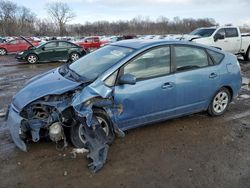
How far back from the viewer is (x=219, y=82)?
516 cm

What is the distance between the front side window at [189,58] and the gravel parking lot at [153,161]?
109cm

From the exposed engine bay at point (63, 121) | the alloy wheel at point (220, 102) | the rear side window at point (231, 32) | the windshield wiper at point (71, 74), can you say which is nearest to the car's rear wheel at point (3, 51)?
the rear side window at point (231, 32)

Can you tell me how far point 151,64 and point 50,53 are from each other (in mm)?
12998

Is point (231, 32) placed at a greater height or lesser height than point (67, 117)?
greater

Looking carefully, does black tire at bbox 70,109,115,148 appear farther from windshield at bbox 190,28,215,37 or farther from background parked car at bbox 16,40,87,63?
background parked car at bbox 16,40,87,63

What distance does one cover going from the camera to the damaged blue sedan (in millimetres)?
3896

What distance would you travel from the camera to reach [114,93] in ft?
13.3

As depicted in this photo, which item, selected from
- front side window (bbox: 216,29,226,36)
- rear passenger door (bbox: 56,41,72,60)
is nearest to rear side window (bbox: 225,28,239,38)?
front side window (bbox: 216,29,226,36)

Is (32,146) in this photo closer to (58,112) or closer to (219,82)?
(58,112)

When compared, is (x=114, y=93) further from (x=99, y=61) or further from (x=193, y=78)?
(x=193, y=78)

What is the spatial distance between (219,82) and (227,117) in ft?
2.65

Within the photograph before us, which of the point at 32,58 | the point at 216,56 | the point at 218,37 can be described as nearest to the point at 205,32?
the point at 218,37

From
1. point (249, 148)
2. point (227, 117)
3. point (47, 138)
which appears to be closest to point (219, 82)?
point (227, 117)

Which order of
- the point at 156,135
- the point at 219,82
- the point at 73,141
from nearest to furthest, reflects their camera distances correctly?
the point at 73,141
the point at 156,135
the point at 219,82
